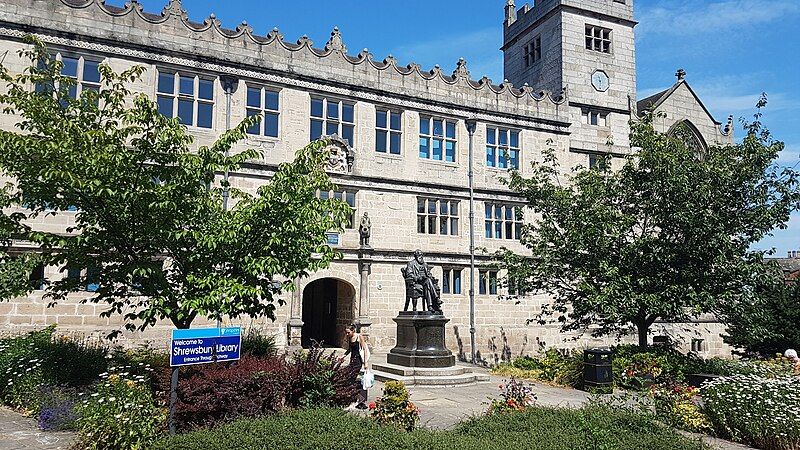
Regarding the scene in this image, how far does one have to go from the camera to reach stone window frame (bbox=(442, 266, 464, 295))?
2530 centimetres

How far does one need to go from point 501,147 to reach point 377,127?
19.3 ft

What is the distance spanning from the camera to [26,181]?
460 inches

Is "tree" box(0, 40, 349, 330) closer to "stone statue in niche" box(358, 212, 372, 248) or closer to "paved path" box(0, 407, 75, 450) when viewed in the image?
"paved path" box(0, 407, 75, 450)

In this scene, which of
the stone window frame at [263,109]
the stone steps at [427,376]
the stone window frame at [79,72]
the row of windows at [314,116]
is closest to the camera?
the stone steps at [427,376]

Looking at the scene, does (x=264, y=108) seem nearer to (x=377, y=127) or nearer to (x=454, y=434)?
(x=377, y=127)

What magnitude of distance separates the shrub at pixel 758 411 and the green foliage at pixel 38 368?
38.3 ft

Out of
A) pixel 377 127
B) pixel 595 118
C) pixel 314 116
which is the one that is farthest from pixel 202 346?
pixel 595 118

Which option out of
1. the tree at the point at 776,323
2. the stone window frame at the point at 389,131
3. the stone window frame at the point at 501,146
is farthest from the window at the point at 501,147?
the tree at the point at 776,323

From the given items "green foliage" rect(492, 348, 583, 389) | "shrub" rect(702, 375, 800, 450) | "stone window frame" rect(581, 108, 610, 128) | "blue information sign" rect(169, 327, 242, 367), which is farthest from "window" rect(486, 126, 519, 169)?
"blue information sign" rect(169, 327, 242, 367)

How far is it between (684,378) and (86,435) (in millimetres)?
14034

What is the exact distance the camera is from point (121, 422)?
333 inches

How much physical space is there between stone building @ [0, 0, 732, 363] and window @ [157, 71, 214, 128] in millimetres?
45

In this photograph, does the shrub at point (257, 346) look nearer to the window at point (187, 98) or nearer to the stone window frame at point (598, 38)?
the window at point (187, 98)

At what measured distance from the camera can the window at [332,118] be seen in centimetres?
2377
